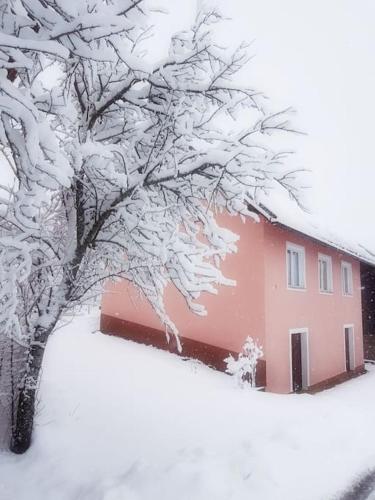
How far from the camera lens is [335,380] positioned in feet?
44.9

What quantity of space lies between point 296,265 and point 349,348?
20.2 ft

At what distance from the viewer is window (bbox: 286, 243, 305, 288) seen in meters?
11.6

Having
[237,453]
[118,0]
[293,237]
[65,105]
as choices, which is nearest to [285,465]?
[237,453]

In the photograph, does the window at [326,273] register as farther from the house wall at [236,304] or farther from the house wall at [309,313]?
the house wall at [236,304]

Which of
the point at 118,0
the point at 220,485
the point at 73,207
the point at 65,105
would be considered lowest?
the point at 220,485

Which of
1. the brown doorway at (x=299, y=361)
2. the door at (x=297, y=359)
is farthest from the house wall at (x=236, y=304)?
the door at (x=297, y=359)

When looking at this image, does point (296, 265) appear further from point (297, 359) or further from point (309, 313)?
point (297, 359)

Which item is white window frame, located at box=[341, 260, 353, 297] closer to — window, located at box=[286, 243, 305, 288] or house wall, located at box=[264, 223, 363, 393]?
house wall, located at box=[264, 223, 363, 393]

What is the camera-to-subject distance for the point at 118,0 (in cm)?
265

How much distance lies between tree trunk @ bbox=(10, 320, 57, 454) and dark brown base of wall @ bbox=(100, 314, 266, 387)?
6.37 metres

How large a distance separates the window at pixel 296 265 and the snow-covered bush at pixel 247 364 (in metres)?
2.73

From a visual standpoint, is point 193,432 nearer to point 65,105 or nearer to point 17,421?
point 17,421

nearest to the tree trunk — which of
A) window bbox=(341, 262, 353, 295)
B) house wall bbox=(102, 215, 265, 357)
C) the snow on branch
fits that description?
the snow on branch

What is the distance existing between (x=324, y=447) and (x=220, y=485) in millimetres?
1748
